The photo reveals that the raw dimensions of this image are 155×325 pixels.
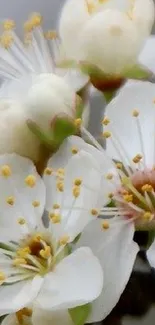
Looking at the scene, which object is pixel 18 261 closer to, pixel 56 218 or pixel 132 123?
pixel 56 218

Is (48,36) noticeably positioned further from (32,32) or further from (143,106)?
(143,106)

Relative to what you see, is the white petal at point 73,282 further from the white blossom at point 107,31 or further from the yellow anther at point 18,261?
the white blossom at point 107,31

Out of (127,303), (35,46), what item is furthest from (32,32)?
(127,303)

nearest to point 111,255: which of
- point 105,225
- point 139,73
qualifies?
point 105,225

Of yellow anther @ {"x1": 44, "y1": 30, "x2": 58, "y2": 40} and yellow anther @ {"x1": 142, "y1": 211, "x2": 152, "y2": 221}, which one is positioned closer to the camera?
yellow anther @ {"x1": 142, "y1": 211, "x2": 152, "y2": 221}

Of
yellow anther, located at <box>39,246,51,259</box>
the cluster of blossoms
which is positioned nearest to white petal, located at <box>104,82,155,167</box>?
the cluster of blossoms

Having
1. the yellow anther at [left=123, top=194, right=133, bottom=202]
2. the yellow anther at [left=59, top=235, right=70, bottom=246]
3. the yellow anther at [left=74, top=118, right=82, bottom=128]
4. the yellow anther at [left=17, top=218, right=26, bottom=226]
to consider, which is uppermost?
the yellow anther at [left=74, top=118, right=82, bottom=128]

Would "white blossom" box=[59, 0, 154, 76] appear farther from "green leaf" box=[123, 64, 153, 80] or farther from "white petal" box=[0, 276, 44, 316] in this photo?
"white petal" box=[0, 276, 44, 316]
